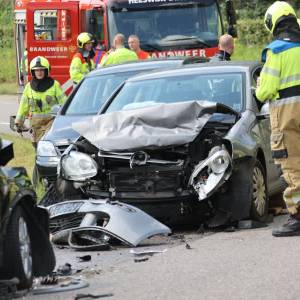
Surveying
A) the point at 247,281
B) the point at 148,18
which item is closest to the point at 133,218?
the point at 247,281

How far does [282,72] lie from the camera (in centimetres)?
920

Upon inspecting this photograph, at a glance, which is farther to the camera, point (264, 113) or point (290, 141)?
point (264, 113)

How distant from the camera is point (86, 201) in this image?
9422 millimetres

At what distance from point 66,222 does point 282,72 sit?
7.66ft

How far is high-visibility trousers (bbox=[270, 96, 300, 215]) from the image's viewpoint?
9.16 m

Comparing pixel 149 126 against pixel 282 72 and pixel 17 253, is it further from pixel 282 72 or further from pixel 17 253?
pixel 17 253

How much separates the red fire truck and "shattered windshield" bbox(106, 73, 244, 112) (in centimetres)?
851

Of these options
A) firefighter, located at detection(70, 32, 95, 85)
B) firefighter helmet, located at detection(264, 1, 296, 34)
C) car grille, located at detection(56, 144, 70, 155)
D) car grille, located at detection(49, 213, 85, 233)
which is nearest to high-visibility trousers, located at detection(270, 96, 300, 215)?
firefighter helmet, located at detection(264, 1, 296, 34)

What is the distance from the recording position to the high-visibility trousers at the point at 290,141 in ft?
30.0

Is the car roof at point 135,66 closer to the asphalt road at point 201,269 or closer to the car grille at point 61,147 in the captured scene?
the car grille at point 61,147

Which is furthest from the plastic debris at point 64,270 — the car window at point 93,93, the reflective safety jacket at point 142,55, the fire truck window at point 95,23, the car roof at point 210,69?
the fire truck window at point 95,23

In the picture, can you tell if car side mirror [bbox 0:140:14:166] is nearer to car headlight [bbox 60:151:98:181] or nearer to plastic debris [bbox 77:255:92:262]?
plastic debris [bbox 77:255:92:262]

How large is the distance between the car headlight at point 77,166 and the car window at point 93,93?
2.64 meters


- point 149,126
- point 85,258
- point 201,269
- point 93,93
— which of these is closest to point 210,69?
point 149,126
